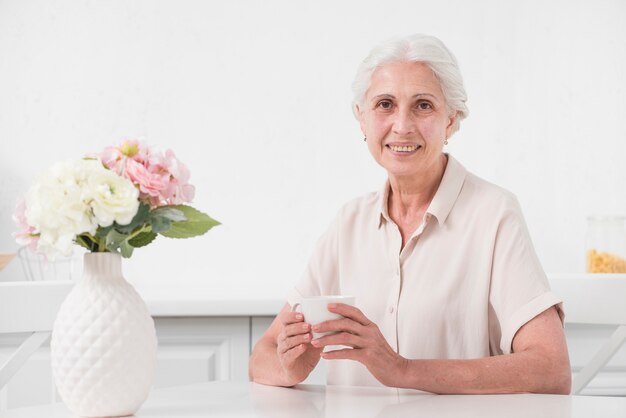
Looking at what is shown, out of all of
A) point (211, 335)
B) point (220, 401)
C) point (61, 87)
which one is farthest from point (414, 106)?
point (61, 87)

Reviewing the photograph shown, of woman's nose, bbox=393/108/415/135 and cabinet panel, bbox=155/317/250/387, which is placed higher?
woman's nose, bbox=393/108/415/135

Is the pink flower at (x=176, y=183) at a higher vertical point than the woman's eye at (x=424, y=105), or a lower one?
lower

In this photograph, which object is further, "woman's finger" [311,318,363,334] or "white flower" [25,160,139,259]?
"woman's finger" [311,318,363,334]

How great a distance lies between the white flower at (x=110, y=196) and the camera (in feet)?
3.52

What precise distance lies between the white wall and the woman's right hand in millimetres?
1421

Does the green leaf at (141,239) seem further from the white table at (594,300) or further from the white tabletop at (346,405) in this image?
the white table at (594,300)

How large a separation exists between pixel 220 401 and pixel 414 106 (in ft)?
2.33

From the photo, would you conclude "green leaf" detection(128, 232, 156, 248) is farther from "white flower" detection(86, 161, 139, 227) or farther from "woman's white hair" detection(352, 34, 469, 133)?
"woman's white hair" detection(352, 34, 469, 133)

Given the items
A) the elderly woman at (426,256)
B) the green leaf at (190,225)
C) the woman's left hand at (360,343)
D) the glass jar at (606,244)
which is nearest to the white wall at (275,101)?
the glass jar at (606,244)

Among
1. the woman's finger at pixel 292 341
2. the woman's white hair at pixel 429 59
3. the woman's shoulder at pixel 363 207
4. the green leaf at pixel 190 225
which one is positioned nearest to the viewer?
the green leaf at pixel 190 225

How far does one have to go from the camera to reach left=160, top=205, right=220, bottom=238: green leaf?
1177 millimetres

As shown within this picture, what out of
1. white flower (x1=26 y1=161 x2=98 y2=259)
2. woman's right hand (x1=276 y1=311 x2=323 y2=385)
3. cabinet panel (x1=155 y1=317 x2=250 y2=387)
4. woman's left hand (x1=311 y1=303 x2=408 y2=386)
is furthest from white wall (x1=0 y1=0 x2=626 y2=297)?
white flower (x1=26 y1=161 x2=98 y2=259)

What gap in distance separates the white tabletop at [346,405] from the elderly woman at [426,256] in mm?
111

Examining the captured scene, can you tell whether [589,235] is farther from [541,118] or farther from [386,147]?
[386,147]
